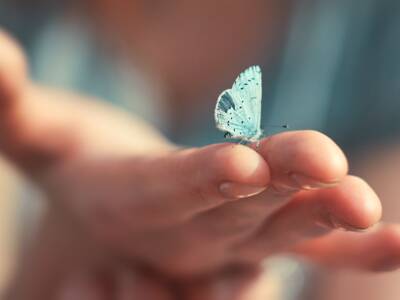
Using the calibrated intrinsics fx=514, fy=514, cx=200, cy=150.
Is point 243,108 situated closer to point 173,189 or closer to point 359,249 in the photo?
point 173,189

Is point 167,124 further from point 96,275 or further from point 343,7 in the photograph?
point 96,275

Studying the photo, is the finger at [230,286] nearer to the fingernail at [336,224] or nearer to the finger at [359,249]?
the finger at [359,249]

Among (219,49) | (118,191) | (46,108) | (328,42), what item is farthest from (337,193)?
(219,49)

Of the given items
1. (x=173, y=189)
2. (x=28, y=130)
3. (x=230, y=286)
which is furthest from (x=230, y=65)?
(x=173, y=189)

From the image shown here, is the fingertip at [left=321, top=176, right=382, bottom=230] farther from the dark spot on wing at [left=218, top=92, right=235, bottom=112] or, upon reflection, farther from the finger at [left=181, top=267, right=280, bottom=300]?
the finger at [left=181, top=267, right=280, bottom=300]

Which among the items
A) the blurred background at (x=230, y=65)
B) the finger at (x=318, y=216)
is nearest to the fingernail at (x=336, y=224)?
the finger at (x=318, y=216)

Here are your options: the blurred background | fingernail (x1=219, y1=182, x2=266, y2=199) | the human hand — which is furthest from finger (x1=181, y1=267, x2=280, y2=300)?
fingernail (x1=219, y1=182, x2=266, y2=199)

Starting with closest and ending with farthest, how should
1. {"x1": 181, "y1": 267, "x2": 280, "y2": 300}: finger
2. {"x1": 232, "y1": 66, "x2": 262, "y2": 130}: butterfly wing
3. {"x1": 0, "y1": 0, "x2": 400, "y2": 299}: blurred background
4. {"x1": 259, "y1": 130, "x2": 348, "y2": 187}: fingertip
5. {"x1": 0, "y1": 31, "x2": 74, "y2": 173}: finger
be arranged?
1. {"x1": 259, "y1": 130, "x2": 348, "y2": 187}: fingertip
2. {"x1": 232, "y1": 66, "x2": 262, "y2": 130}: butterfly wing
3. {"x1": 181, "y1": 267, "x2": 280, "y2": 300}: finger
4. {"x1": 0, "y1": 31, "x2": 74, "y2": 173}: finger
5. {"x1": 0, "y1": 0, "x2": 400, "y2": 299}: blurred background
